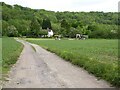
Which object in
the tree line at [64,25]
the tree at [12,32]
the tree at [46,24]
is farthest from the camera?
the tree at [46,24]

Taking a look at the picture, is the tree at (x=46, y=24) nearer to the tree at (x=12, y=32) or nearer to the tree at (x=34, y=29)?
the tree at (x=34, y=29)

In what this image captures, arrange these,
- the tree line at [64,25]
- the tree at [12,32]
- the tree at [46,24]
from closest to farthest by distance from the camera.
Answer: the tree line at [64,25], the tree at [12,32], the tree at [46,24]

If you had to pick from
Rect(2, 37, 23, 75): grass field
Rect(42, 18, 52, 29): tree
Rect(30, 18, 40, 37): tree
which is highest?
Rect(42, 18, 52, 29): tree

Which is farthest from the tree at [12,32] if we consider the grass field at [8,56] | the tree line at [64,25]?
the grass field at [8,56]

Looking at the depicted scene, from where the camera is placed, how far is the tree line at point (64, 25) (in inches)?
5925

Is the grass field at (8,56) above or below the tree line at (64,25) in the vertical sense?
below

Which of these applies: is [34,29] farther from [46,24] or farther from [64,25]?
[46,24]

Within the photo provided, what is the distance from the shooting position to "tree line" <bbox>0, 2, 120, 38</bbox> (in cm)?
15050

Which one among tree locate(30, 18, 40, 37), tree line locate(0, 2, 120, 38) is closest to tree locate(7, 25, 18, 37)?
tree line locate(0, 2, 120, 38)

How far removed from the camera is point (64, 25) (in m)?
165

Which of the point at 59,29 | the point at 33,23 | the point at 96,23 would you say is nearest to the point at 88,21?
the point at 96,23

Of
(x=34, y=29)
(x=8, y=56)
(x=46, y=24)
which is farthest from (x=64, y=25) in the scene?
(x=8, y=56)

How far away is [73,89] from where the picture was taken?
11.2 meters

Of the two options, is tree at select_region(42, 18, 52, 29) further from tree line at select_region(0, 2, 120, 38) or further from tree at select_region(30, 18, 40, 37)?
tree at select_region(30, 18, 40, 37)
